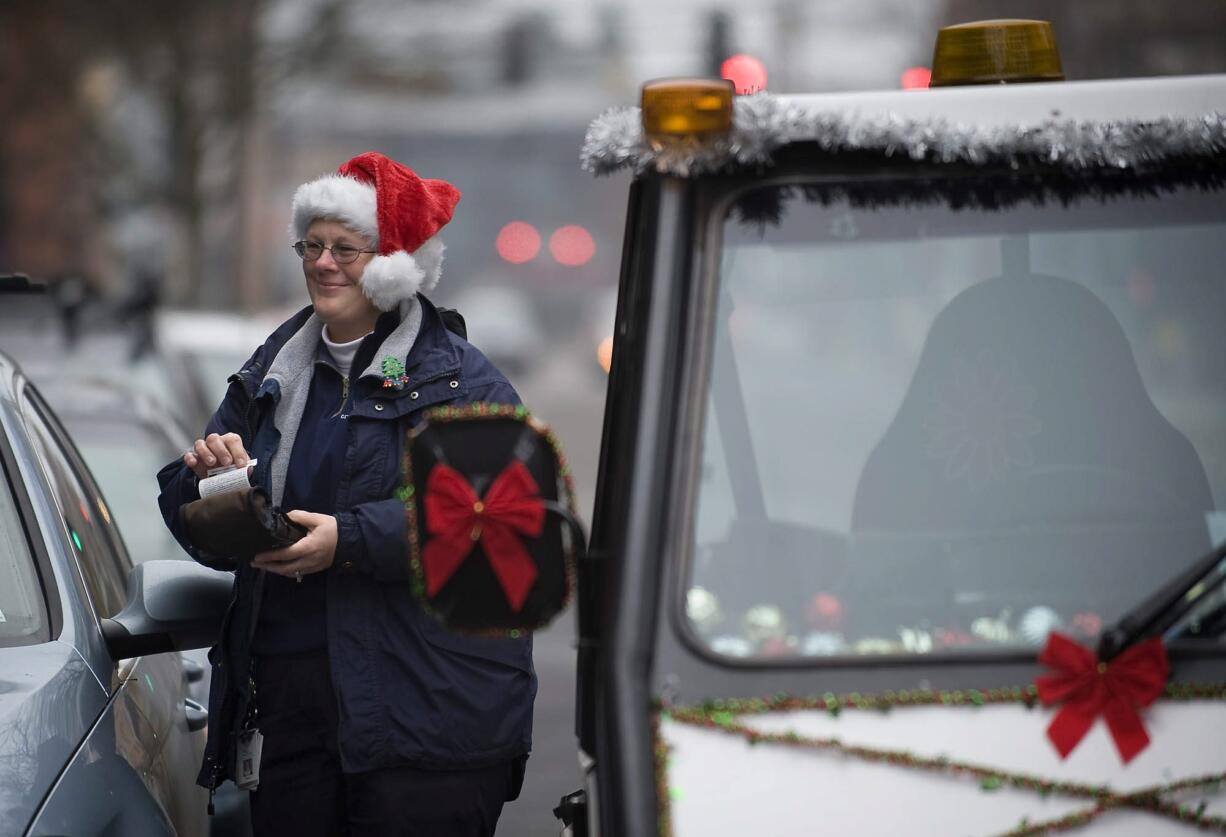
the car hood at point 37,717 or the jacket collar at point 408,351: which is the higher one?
the jacket collar at point 408,351

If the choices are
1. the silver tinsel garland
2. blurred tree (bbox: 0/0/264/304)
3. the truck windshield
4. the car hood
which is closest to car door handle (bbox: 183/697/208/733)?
the car hood

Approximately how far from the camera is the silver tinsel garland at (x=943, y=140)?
9.00 feet

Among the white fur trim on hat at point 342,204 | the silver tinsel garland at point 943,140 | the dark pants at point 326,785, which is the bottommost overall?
the dark pants at point 326,785

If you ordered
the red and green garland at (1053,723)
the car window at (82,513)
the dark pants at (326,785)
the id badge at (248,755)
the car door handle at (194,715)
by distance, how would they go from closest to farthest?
the red and green garland at (1053,723) < the dark pants at (326,785) < the id badge at (248,755) < the car window at (82,513) < the car door handle at (194,715)

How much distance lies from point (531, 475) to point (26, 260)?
31267mm

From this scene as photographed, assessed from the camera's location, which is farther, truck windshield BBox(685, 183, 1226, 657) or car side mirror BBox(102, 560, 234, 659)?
car side mirror BBox(102, 560, 234, 659)

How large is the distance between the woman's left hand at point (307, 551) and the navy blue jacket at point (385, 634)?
0.07ft

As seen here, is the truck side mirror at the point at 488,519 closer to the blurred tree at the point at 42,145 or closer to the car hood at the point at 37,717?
the car hood at the point at 37,717

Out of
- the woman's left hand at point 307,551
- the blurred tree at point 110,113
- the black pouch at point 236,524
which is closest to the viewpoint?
the black pouch at point 236,524

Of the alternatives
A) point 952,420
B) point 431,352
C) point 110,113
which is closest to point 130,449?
point 431,352

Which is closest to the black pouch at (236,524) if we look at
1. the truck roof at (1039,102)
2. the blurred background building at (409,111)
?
the truck roof at (1039,102)

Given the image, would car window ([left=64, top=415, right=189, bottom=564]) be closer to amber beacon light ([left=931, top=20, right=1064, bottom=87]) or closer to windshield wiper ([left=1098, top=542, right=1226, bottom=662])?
amber beacon light ([left=931, top=20, right=1064, bottom=87])

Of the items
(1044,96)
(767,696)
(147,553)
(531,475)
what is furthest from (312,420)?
(147,553)

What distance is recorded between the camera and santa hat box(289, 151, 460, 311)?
3.51 meters
